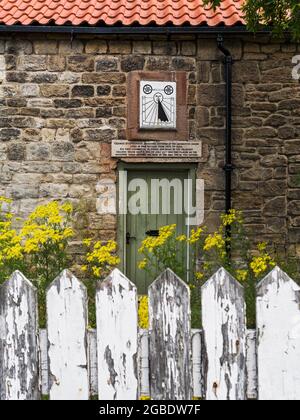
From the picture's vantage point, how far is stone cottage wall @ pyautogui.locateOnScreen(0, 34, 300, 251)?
9.70 meters

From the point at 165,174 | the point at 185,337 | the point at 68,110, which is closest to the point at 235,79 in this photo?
the point at 165,174

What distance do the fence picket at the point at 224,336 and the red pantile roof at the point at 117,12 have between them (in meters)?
7.22

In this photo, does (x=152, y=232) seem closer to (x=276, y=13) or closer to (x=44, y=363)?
(x=276, y=13)

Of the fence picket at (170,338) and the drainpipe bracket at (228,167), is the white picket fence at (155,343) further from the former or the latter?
the drainpipe bracket at (228,167)

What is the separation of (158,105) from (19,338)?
7.21m

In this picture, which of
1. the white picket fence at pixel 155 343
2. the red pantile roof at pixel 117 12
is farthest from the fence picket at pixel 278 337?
the red pantile roof at pixel 117 12

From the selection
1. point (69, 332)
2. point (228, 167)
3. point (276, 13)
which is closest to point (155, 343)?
point (69, 332)

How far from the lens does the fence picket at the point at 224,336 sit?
2.80 m

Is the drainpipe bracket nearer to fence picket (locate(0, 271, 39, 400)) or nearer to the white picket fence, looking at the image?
the white picket fence

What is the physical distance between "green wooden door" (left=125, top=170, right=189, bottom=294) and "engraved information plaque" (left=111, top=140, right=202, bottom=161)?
31cm

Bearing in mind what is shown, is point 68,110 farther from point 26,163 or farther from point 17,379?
point 17,379

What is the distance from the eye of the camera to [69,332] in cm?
282

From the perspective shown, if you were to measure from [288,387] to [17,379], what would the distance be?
114 cm

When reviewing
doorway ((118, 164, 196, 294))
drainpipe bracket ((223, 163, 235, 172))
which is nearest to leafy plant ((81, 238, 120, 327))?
doorway ((118, 164, 196, 294))
